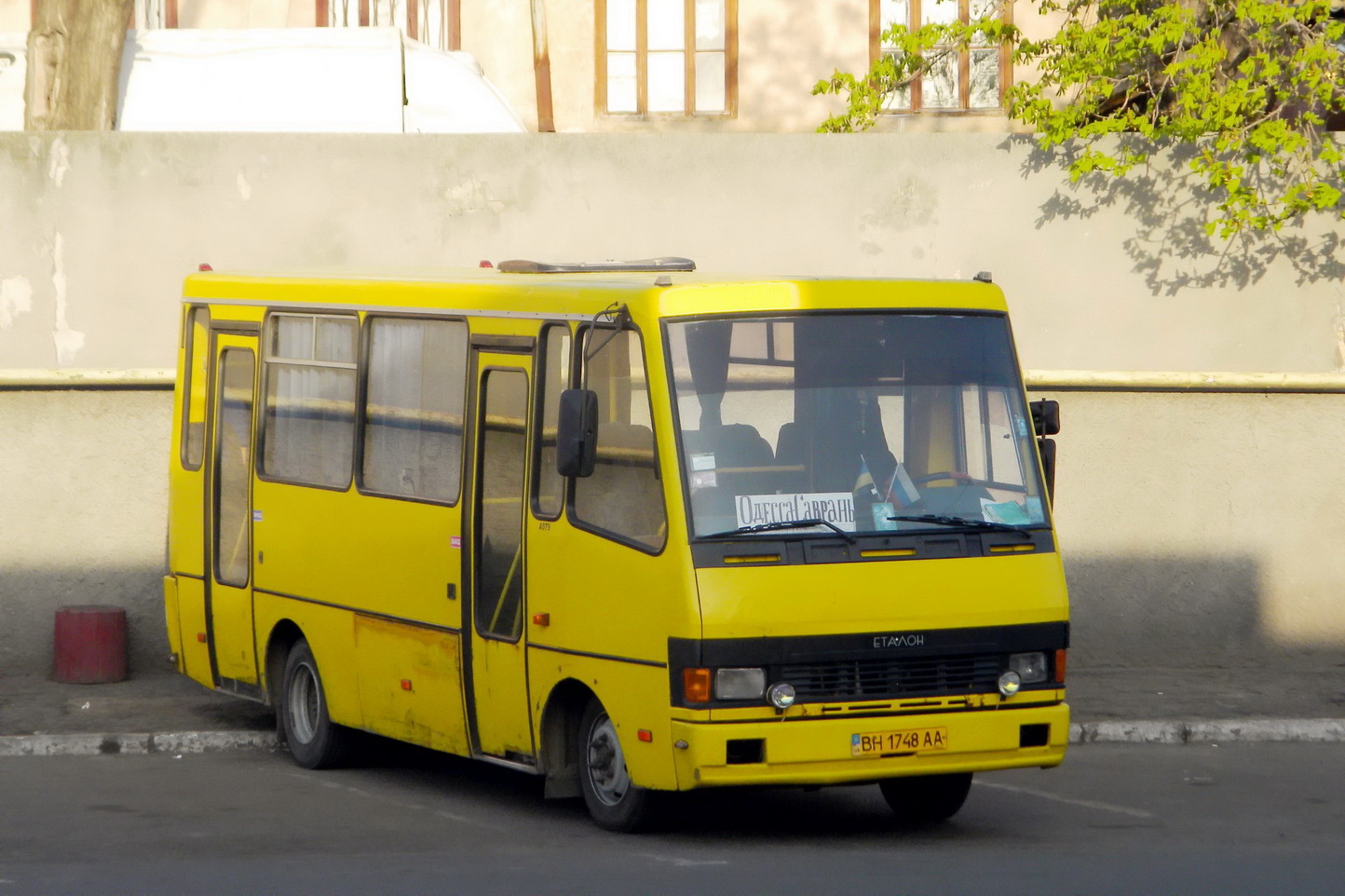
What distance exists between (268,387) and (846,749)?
15.5ft

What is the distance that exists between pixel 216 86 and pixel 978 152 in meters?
6.17

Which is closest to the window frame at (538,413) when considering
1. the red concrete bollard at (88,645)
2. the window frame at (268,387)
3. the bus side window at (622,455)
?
the bus side window at (622,455)

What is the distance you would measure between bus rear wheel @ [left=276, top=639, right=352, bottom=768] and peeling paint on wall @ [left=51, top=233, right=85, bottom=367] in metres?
4.65

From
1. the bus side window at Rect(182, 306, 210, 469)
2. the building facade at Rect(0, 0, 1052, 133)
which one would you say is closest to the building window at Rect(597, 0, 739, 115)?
the building facade at Rect(0, 0, 1052, 133)

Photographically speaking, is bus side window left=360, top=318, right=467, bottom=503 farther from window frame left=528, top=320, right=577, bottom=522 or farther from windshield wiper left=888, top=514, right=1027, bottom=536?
windshield wiper left=888, top=514, right=1027, bottom=536

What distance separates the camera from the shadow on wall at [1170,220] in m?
15.5

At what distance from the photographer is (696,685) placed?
8.27 metres

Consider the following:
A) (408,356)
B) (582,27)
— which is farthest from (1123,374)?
(582,27)

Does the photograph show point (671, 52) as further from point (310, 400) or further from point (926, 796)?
point (926, 796)

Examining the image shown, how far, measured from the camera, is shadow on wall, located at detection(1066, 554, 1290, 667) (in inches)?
571

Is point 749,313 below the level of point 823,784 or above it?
above

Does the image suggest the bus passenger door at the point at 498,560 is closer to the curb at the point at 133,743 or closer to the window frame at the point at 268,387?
the window frame at the point at 268,387

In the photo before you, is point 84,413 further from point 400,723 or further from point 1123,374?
point 1123,374

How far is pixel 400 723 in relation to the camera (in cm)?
1043
